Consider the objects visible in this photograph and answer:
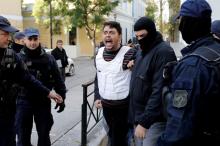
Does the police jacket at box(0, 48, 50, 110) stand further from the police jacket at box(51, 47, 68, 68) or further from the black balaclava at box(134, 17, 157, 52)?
the police jacket at box(51, 47, 68, 68)

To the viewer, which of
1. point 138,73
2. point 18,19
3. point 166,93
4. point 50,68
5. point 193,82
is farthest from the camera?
point 18,19

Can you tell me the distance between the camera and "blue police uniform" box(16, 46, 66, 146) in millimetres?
5018

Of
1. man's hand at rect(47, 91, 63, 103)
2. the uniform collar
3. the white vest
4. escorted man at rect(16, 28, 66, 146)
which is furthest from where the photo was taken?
escorted man at rect(16, 28, 66, 146)

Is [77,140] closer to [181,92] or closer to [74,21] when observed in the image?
[181,92]

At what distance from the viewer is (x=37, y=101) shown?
503 centimetres

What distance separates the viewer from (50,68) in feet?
16.9

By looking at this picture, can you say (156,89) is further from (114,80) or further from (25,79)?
(25,79)

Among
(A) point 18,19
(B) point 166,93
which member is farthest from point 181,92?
(A) point 18,19

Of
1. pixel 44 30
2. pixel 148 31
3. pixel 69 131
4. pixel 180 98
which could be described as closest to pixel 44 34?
pixel 44 30

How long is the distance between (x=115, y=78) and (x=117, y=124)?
1.82 feet

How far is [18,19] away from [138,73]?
3258 cm

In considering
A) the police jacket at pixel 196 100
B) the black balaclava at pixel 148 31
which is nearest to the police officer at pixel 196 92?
the police jacket at pixel 196 100

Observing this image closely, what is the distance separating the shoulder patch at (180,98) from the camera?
236 centimetres

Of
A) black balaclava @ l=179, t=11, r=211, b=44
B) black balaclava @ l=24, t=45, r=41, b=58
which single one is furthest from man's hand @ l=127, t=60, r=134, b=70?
black balaclava @ l=179, t=11, r=211, b=44
